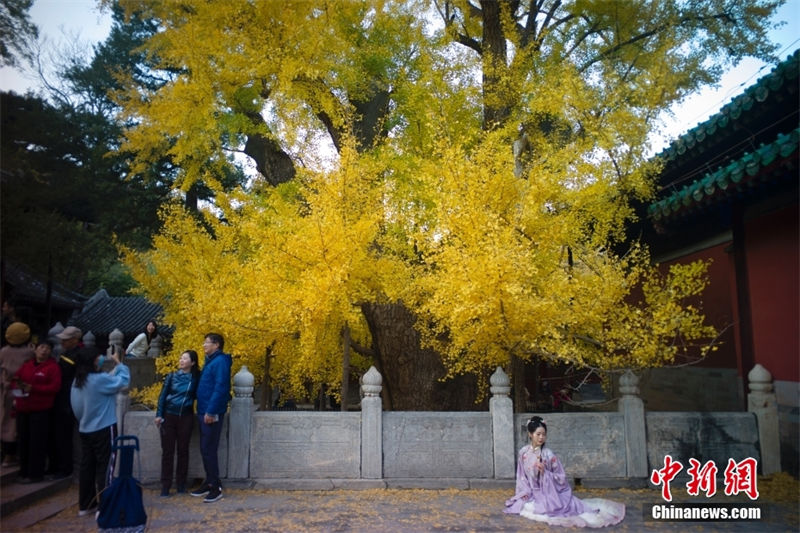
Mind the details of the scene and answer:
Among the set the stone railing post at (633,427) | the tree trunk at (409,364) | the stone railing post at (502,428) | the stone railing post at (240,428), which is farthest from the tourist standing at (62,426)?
the stone railing post at (633,427)

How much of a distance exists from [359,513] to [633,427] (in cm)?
341

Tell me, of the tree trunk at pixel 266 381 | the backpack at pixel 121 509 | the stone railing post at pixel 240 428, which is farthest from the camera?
the tree trunk at pixel 266 381

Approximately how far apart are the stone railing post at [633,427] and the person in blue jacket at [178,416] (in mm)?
5012

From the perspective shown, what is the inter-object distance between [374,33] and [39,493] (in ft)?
26.8

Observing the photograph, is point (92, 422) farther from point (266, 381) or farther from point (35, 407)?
point (266, 381)

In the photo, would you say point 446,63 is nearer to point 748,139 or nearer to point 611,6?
point 611,6

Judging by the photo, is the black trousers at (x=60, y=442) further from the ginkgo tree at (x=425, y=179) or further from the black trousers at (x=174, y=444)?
the ginkgo tree at (x=425, y=179)

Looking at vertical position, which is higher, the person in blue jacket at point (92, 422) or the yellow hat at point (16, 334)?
the yellow hat at point (16, 334)

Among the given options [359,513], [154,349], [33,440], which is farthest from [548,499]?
[154,349]

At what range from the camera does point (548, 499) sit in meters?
5.04

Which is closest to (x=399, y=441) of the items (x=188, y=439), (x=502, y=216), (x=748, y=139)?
(x=188, y=439)

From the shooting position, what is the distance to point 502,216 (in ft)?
20.5

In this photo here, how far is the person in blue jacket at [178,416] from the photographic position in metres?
5.73

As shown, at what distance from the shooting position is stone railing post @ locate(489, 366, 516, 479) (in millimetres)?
6215
